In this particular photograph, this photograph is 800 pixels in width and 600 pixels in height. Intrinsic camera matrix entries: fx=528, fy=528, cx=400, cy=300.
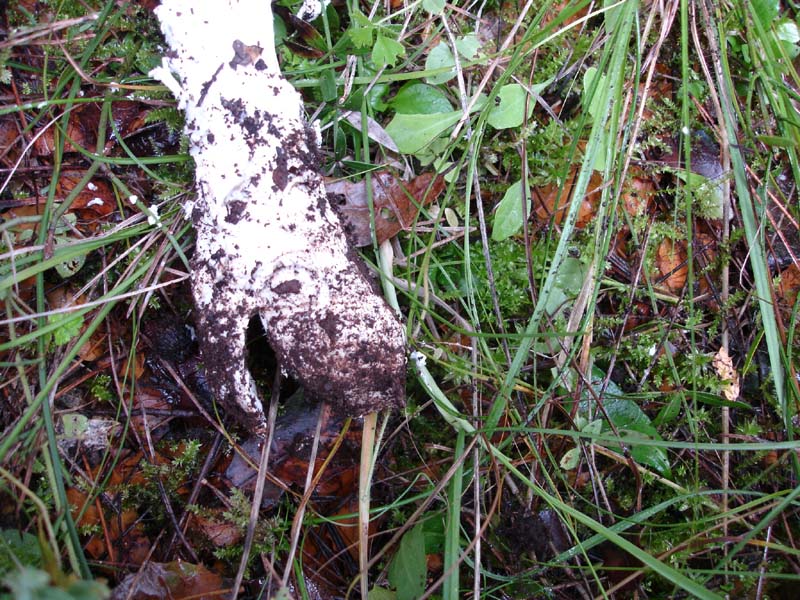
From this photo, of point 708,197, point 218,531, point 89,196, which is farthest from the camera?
point 708,197

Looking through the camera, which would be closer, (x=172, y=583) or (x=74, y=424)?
(x=172, y=583)

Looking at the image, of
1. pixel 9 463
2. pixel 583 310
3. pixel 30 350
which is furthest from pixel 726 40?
pixel 9 463

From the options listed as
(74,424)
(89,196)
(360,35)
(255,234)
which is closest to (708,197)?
(360,35)

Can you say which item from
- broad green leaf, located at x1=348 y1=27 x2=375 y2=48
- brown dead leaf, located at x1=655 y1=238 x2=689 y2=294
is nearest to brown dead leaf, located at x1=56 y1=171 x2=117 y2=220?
broad green leaf, located at x1=348 y1=27 x2=375 y2=48

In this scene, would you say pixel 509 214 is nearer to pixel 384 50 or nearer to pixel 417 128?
pixel 417 128

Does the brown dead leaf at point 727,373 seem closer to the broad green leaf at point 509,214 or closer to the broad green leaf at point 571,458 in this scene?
the broad green leaf at point 571,458

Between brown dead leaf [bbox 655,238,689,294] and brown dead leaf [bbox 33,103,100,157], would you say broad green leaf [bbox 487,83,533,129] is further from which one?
brown dead leaf [bbox 33,103,100,157]
